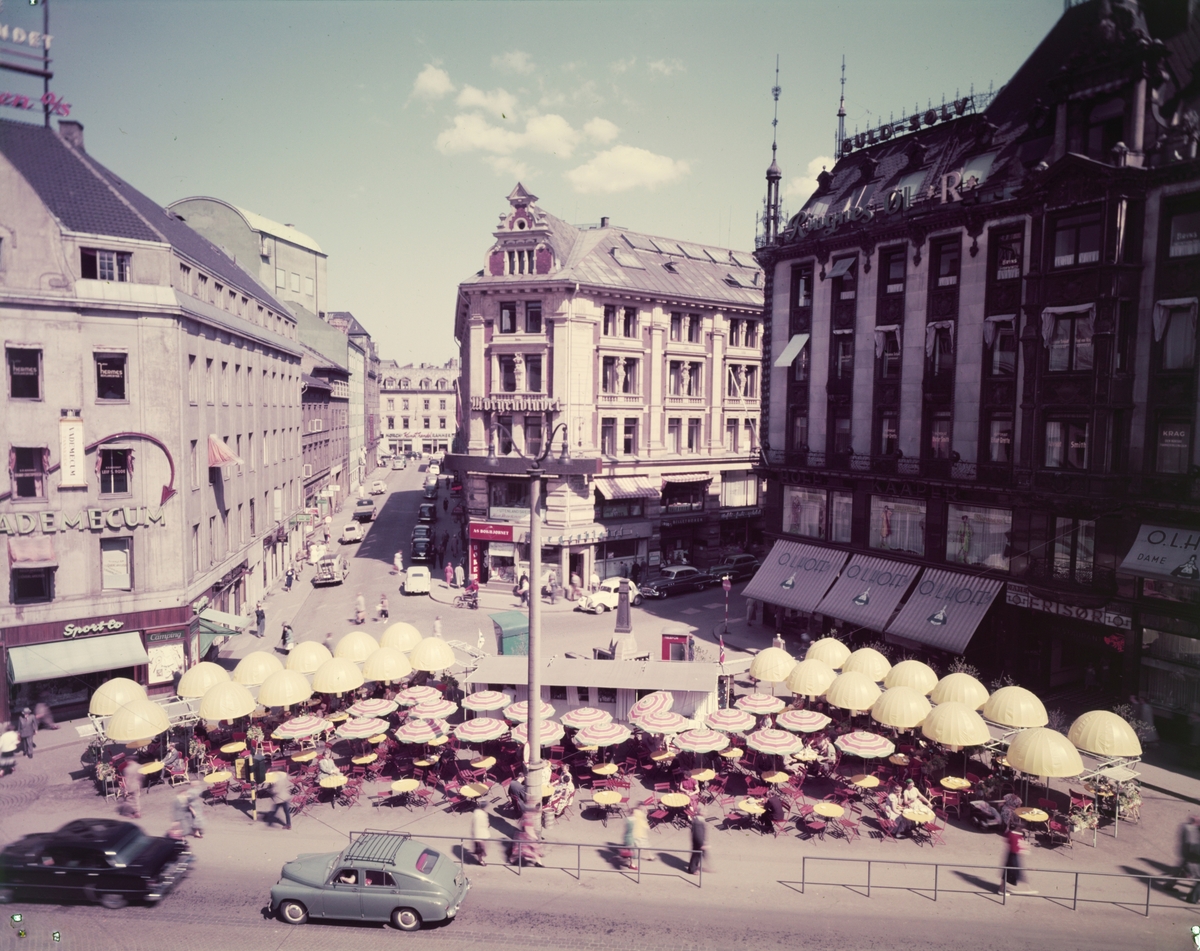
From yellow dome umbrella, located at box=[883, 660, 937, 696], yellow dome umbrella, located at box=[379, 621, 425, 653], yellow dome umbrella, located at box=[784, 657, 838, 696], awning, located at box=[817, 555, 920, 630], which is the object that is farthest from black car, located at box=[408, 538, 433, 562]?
yellow dome umbrella, located at box=[883, 660, 937, 696]

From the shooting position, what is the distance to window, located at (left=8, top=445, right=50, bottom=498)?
27.4m

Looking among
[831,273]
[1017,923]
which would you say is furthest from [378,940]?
[831,273]

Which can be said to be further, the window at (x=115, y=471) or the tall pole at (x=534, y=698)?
the window at (x=115, y=471)

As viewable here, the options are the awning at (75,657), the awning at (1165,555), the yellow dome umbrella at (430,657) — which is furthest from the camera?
the yellow dome umbrella at (430,657)

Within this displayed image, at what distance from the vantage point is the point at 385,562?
5838 centimetres

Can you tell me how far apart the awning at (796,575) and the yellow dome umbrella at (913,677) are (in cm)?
1042

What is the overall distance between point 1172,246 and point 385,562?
50861 mm

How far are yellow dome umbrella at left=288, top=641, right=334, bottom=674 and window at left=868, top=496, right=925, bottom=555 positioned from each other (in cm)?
2441

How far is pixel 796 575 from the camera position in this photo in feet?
125

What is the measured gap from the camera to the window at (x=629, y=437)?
5229 centimetres

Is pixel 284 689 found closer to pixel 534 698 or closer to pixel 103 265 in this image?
pixel 534 698

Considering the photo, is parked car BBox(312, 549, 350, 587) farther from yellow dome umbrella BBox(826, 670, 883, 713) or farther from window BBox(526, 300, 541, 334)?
yellow dome umbrella BBox(826, 670, 883, 713)

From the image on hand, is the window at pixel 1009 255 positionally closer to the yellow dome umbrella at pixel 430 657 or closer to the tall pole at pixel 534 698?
the tall pole at pixel 534 698

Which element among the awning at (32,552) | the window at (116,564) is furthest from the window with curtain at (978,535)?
the awning at (32,552)
